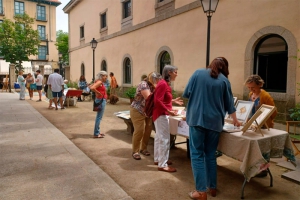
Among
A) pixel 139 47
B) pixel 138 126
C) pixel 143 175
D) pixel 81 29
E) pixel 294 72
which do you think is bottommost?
pixel 143 175

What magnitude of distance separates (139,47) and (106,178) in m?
11.0

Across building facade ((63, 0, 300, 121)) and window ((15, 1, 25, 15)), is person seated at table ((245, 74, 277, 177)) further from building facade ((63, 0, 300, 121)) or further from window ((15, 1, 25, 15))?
window ((15, 1, 25, 15))

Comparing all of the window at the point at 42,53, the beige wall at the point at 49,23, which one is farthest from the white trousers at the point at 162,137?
the window at the point at 42,53

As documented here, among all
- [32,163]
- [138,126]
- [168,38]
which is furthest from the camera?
[168,38]

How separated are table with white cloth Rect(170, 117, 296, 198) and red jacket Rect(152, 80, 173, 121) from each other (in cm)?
97

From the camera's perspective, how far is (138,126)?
14.6ft

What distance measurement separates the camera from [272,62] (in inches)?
296

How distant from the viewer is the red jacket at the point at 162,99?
3754 millimetres

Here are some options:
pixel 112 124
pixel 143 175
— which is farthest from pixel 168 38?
pixel 143 175

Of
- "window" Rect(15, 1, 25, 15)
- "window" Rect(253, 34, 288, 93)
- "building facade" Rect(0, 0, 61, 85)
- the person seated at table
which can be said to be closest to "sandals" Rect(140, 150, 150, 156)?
the person seated at table

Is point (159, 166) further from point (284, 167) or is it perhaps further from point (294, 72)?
point (294, 72)

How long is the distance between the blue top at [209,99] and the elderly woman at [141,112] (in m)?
1.33

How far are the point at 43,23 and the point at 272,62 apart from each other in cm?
3701

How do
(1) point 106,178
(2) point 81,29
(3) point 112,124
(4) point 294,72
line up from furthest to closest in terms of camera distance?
(2) point 81,29 < (3) point 112,124 < (4) point 294,72 < (1) point 106,178
